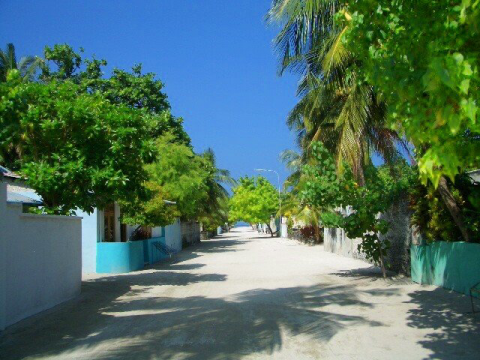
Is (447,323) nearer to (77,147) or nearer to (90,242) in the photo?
(77,147)

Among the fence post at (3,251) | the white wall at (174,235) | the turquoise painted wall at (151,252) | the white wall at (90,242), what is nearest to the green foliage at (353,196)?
the white wall at (90,242)

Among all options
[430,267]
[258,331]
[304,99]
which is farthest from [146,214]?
[258,331]

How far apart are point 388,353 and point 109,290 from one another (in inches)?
375

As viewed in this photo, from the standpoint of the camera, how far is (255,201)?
2842 inches

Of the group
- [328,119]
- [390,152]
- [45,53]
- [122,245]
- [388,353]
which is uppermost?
[45,53]

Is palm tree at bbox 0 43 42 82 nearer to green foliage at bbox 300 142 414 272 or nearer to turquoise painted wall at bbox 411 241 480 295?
green foliage at bbox 300 142 414 272

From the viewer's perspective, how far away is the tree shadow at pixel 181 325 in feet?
24.8

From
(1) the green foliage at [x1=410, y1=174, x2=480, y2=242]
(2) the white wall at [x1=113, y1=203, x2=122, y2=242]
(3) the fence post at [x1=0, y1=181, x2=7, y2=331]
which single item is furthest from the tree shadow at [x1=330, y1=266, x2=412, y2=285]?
(3) the fence post at [x1=0, y1=181, x2=7, y2=331]

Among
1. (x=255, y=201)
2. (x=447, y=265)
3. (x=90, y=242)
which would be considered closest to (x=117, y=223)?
(x=90, y=242)

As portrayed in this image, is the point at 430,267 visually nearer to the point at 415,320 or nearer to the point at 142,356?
the point at 415,320

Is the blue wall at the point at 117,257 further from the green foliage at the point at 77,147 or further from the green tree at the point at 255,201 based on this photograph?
the green tree at the point at 255,201

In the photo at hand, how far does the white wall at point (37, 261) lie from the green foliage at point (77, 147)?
932 mm

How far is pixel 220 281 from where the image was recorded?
54.3 feet

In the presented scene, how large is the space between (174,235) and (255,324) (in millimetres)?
26679
